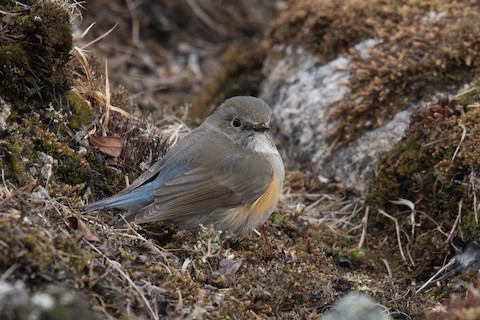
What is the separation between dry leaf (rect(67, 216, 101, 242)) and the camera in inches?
174

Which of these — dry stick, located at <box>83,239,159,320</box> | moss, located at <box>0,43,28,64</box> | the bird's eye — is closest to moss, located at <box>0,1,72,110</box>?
moss, located at <box>0,43,28,64</box>

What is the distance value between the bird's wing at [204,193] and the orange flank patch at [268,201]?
0.04m

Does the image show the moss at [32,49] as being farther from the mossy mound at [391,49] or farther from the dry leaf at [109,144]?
the mossy mound at [391,49]

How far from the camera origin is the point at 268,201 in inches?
217

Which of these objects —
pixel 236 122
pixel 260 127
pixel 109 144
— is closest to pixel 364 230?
pixel 260 127

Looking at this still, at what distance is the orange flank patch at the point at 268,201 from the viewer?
5.45 m

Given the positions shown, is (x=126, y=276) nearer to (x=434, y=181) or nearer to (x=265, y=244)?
(x=265, y=244)

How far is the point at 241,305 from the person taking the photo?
4383 mm

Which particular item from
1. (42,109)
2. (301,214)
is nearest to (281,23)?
(301,214)

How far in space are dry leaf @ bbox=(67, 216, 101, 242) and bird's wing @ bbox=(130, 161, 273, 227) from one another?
548 mm

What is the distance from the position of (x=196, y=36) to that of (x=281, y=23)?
328 cm

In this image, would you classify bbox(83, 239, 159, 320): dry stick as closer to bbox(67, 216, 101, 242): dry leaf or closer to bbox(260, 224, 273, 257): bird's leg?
bbox(67, 216, 101, 242): dry leaf

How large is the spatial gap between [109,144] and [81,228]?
4.15ft

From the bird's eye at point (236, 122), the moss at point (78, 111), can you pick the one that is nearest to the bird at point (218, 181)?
the bird's eye at point (236, 122)
